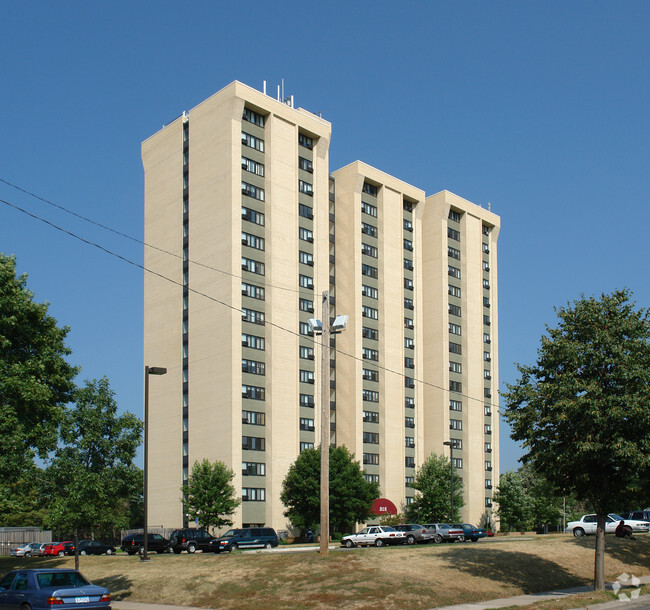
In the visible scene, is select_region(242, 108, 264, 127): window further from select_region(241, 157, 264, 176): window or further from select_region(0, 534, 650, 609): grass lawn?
select_region(0, 534, 650, 609): grass lawn

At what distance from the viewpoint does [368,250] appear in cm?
9806

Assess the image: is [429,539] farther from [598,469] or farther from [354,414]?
[354,414]

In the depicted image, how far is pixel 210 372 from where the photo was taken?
7881 centimetres

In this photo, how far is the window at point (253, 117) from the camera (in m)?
83.7

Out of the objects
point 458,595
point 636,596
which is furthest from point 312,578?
point 636,596

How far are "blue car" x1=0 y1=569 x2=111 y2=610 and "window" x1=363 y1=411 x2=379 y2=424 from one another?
7146cm

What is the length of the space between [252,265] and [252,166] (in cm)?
1071

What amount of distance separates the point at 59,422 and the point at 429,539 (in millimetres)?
27898

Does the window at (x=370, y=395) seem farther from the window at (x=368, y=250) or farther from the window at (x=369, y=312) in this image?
the window at (x=368, y=250)

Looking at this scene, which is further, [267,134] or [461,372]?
[461,372]

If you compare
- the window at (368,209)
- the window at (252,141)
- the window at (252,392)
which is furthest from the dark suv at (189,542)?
the window at (368,209)

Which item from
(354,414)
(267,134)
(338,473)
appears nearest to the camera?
(338,473)

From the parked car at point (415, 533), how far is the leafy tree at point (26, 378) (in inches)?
1006

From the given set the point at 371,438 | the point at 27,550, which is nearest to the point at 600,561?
the point at 27,550
